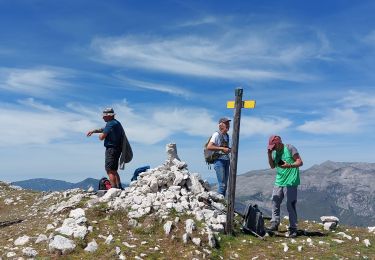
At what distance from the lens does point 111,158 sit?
16.3 metres

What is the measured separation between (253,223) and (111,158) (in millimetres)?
6163

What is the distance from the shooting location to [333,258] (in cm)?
1215

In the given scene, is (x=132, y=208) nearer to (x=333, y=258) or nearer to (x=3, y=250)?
(x=3, y=250)

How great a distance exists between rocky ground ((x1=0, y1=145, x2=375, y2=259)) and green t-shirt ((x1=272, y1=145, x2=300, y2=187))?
1.97m

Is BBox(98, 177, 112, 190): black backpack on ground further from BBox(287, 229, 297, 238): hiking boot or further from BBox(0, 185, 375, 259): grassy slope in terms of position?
BBox(287, 229, 297, 238): hiking boot

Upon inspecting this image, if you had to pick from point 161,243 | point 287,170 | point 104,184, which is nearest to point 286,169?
point 287,170

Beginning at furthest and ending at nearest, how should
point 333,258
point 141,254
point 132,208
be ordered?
point 132,208 < point 333,258 < point 141,254

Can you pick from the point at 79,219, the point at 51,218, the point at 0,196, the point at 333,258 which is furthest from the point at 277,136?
the point at 0,196

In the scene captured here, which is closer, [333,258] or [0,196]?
[333,258]

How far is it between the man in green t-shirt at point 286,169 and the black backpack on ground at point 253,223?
0.92 meters

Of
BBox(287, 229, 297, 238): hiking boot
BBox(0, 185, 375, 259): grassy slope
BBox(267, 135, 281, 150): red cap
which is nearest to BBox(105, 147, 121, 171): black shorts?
BBox(0, 185, 375, 259): grassy slope

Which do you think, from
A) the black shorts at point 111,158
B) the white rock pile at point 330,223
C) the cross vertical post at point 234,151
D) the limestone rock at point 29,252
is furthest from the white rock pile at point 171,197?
the white rock pile at point 330,223

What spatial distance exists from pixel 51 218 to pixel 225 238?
624 cm

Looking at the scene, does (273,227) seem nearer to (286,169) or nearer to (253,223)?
(253,223)
